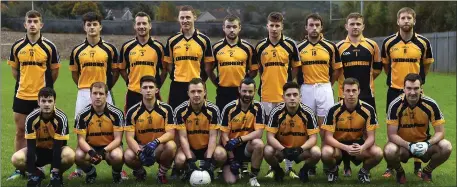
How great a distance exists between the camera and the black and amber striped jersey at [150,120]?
6383mm

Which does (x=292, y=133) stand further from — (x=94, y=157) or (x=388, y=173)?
(x=94, y=157)

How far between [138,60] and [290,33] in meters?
27.0

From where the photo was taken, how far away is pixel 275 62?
7.07 m

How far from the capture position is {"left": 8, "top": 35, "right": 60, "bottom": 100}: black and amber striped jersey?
675 cm

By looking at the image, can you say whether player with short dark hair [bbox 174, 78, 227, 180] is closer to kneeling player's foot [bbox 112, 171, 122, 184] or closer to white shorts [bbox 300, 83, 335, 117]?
kneeling player's foot [bbox 112, 171, 122, 184]

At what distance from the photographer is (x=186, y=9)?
277 inches

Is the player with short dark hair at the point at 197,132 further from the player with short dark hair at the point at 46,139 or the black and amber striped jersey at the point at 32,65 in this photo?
the black and amber striped jersey at the point at 32,65

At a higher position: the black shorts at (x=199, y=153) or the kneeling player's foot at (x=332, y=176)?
the black shorts at (x=199, y=153)

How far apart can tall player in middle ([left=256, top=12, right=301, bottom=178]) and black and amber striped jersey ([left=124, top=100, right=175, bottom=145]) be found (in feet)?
4.21

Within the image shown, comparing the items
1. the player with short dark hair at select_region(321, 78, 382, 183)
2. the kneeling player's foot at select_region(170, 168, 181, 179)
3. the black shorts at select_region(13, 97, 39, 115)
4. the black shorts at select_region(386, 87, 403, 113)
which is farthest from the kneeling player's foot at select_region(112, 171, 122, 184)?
the black shorts at select_region(386, 87, 403, 113)

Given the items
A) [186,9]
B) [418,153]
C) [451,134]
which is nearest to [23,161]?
[186,9]

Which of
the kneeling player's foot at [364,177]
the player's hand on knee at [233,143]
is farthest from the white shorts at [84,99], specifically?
the kneeling player's foot at [364,177]

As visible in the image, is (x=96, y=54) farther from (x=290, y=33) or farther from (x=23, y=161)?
(x=290, y=33)

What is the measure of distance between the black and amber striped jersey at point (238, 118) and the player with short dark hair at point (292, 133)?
212 mm
